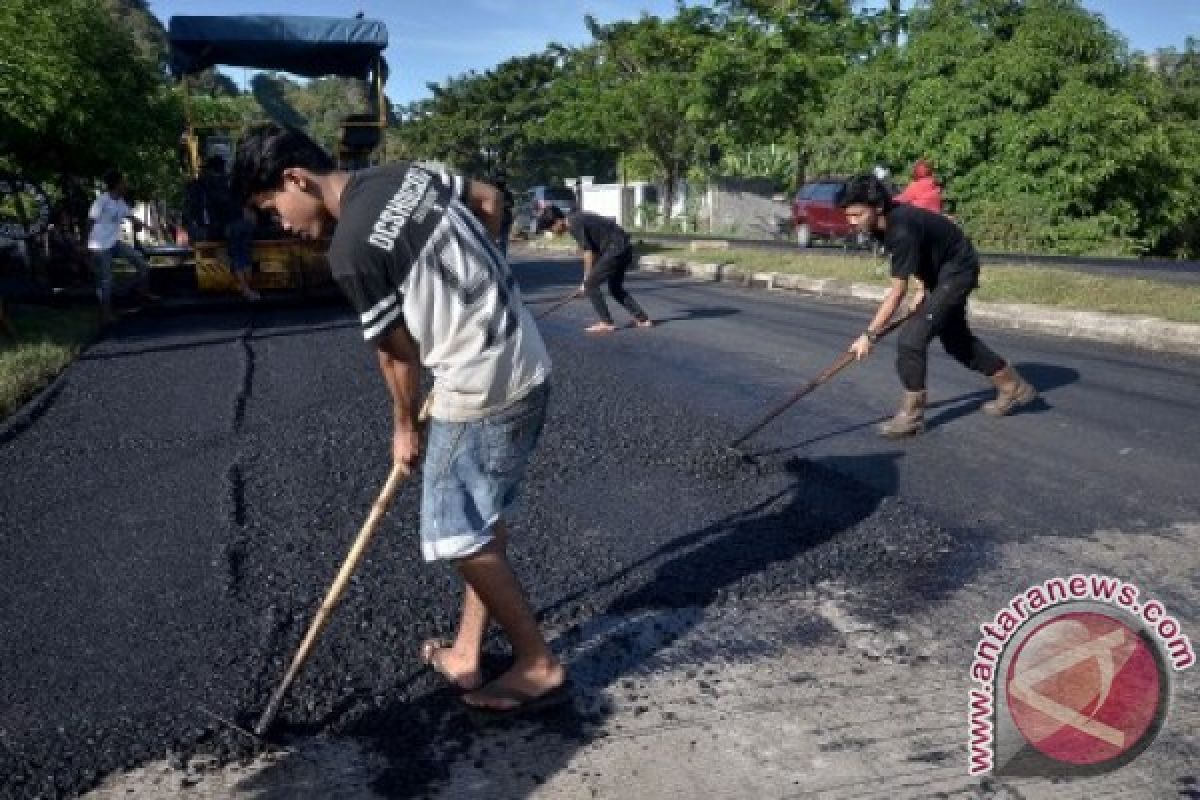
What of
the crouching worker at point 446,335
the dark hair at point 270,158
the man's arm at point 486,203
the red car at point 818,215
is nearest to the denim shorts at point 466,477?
the crouching worker at point 446,335

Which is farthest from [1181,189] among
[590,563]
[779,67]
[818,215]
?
[590,563]

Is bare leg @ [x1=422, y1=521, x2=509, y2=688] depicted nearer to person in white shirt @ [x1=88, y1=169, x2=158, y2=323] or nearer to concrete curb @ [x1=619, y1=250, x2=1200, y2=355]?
concrete curb @ [x1=619, y1=250, x2=1200, y2=355]

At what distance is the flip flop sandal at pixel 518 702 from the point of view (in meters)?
2.55

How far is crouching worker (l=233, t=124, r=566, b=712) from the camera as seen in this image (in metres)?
2.24

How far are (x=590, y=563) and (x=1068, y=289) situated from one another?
Answer: 8425 millimetres

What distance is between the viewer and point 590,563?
3479mm

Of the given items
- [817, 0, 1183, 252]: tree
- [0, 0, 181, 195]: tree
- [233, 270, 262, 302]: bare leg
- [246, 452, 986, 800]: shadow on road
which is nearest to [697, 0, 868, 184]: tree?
[817, 0, 1183, 252]: tree

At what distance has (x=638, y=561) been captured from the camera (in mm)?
3498

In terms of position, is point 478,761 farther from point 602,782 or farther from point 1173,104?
point 1173,104

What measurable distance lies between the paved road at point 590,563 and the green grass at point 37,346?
14.4 inches

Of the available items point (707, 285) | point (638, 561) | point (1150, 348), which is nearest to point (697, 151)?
point (707, 285)

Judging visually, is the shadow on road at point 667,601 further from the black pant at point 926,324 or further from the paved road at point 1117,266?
the paved road at point 1117,266

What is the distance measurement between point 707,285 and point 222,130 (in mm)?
7279

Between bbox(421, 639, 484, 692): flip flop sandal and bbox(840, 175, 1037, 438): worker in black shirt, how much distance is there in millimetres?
2948
